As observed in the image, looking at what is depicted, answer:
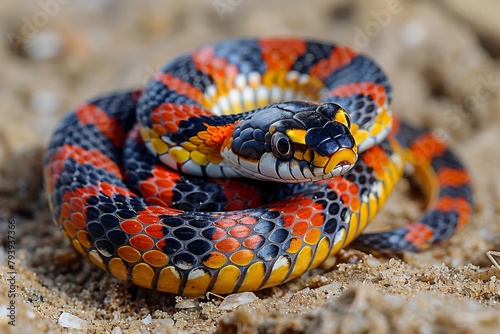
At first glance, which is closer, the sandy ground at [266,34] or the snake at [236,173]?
the sandy ground at [266,34]

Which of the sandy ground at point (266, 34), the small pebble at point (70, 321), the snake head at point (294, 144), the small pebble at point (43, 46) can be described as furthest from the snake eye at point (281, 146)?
the small pebble at point (43, 46)

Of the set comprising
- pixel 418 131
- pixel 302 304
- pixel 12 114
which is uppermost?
pixel 418 131

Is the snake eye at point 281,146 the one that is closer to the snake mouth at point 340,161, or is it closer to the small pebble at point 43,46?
the snake mouth at point 340,161

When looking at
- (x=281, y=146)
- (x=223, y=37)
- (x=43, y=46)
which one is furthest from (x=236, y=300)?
(x=43, y=46)

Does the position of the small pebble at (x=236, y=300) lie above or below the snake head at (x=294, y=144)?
below

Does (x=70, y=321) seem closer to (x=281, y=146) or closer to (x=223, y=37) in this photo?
(x=281, y=146)

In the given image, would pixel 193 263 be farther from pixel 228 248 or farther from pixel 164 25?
pixel 164 25

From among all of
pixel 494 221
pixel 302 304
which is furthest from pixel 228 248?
pixel 494 221

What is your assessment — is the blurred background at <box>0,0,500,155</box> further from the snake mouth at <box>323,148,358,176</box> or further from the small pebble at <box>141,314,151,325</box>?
the snake mouth at <box>323,148,358,176</box>
